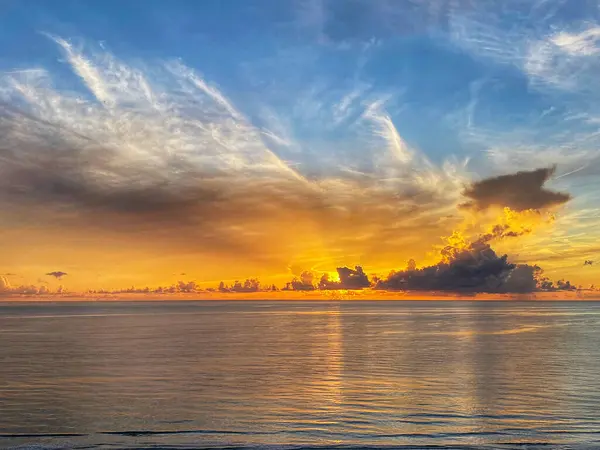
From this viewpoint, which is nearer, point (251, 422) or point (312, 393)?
point (251, 422)

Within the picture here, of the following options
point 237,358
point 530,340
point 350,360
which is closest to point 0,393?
point 237,358

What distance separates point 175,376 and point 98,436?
1939 centimetres

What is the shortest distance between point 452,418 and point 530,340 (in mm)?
59126

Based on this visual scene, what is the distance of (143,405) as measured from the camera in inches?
1389

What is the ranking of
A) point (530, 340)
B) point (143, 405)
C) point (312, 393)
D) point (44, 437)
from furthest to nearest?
point (530, 340)
point (312, 393)
point (143, 405)
point (44, 437)

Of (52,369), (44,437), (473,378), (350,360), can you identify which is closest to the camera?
(44,437)

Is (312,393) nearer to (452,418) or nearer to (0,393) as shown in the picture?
(452,418)

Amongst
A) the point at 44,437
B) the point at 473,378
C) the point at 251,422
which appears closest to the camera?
the point at 44,437

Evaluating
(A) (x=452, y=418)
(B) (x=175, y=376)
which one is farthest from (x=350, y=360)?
(A) (x=452, y=418)

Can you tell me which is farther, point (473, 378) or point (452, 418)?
point (473, 378)

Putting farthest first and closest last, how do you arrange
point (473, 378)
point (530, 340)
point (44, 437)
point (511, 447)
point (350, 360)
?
point (530, 340) → point (350, 360) → point (473, 378) → point (44, 437) → point (511, 447)

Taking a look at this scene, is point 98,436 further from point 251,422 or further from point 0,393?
point 0,393

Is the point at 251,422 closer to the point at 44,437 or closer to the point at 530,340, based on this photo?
the point at 44,437

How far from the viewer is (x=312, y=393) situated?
127ft
